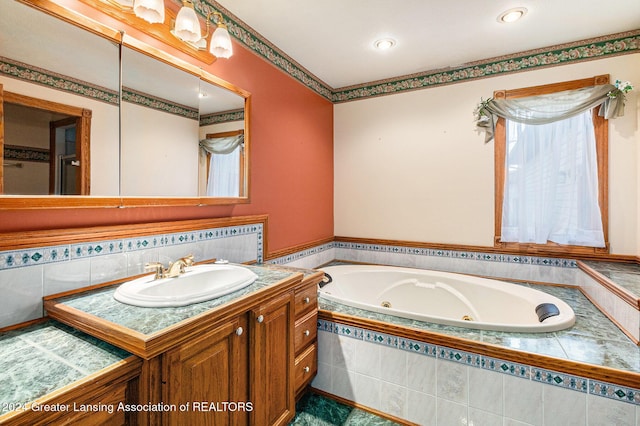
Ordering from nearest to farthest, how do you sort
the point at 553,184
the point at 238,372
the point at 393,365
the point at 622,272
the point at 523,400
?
1. the point at 238,372
2. the point at 523,400
3. the point at 393,365
4. the point at 622,272
5. the point at 553,184

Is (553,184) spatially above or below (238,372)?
above

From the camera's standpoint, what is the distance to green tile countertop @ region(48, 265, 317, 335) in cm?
99

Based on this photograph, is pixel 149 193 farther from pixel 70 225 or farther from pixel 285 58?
pixel 285 58

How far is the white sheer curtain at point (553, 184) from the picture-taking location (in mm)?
2402

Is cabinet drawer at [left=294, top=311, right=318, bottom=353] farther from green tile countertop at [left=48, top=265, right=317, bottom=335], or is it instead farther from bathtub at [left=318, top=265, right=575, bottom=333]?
green tile countertop at [left=48, top=265, right=317, bottom=335]

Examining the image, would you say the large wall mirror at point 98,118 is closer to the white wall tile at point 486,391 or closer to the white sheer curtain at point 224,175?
the white sheer curtain at point 224,175

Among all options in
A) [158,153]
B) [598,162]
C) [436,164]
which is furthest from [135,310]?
[598,162]

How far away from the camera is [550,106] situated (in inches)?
97.7

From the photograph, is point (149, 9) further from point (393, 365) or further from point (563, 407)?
point (563, 407)

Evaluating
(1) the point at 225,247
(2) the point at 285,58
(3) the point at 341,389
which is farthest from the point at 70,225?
(2) the point at 285,58

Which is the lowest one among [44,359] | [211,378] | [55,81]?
[211,378]

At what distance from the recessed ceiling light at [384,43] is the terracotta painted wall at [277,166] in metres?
0.79

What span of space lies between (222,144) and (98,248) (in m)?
0.94

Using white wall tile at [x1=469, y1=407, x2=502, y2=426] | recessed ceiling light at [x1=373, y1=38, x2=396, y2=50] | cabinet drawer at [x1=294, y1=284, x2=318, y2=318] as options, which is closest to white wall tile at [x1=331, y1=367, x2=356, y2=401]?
cabinet drawer at [x1=294, y1=284, x2=318, y2=318]
